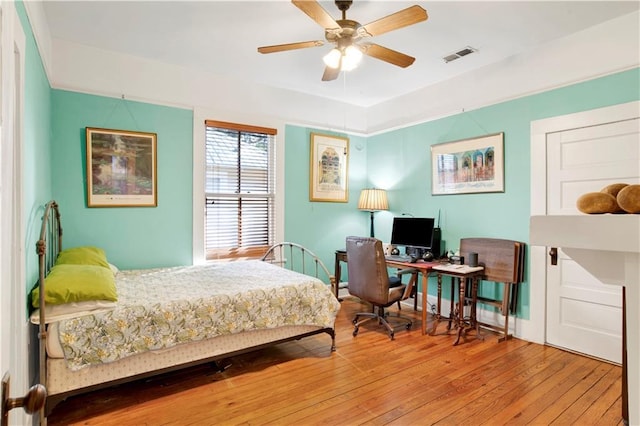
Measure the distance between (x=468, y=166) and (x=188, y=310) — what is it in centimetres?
327

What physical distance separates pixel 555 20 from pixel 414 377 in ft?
10.1

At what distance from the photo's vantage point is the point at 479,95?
3865 mm

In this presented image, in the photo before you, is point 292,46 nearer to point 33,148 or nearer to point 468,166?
point 33,148

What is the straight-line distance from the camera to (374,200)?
489cm

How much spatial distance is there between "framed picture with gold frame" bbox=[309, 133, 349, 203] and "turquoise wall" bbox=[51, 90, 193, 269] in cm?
163

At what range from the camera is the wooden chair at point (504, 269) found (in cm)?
340

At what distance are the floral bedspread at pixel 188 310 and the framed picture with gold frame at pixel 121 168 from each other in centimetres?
78

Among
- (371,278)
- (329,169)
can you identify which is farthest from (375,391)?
(329,169)

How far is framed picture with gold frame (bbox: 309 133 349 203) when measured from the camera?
15.8 feet

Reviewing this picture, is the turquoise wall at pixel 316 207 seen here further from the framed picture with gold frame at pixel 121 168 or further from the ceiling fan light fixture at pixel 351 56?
the ceiling fan light fixture at pixel 351 56

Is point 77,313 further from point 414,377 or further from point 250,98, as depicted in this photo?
point 250,98

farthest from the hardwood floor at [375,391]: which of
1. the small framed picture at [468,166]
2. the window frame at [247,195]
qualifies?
the small framed picture at [468,166]

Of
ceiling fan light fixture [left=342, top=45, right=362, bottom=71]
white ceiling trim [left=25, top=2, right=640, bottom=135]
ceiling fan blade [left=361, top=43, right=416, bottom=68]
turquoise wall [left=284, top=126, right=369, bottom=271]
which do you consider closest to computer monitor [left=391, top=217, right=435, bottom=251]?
turquoise wall [left=284, top=126, right=369, bottom=271]

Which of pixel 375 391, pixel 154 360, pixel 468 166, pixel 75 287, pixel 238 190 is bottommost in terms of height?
pixel 375 391
